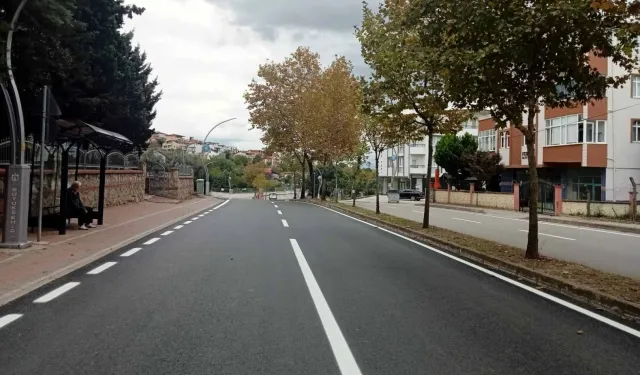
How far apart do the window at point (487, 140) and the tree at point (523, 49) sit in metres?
39.3

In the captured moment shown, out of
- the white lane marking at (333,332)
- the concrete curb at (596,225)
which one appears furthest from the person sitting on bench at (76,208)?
the concrete curb at (596,225)

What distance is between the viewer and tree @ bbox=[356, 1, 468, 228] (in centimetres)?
1591

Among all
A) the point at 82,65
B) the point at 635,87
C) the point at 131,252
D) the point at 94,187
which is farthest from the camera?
the point at 635,87

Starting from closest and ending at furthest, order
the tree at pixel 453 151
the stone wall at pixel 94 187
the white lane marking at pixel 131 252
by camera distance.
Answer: the white lane marking at pixel 131 252, the stone wall at pixel 94 187, the tree at pixel 453 151

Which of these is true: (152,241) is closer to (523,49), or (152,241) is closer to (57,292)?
(57,292)

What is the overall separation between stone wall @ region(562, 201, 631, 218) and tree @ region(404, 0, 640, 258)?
56.1 feet

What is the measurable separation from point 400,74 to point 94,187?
13958 mm

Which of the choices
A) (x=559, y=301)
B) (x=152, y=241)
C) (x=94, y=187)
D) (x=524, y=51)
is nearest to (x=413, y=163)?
(x=94, y=187)

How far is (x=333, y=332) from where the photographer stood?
560cm

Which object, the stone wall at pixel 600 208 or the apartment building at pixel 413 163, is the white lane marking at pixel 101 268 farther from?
the apartment building at pixel 413 163

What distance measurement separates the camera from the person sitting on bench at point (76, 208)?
1485 centimetres

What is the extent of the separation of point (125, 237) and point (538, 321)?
34.5 ft

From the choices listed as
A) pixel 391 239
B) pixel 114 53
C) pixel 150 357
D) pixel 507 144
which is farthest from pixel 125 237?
pixel 507 144

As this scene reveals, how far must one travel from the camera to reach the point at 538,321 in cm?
623
